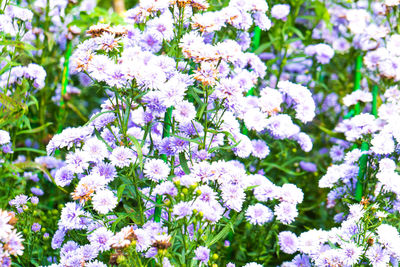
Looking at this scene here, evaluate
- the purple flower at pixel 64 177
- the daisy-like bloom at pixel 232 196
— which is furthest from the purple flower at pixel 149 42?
the daisy-like bloom at pixel 232 196

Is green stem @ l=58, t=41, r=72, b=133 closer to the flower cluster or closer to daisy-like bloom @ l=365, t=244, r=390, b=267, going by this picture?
the flower cluster

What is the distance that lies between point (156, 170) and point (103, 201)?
253mm

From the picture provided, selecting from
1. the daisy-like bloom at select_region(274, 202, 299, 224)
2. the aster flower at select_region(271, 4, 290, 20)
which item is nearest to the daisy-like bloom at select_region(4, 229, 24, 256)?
the daisy-like bloom at select_region(274, 202, 299, 224)

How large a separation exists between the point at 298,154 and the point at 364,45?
0.89 meters

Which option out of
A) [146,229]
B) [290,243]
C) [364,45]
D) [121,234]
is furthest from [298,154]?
[121,234]

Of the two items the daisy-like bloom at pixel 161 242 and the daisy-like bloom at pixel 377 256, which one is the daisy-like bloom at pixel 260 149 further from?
the daisy-like bloom at pixel 161 242

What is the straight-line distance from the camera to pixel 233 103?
2152 mm

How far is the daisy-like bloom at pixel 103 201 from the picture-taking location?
6.52ft

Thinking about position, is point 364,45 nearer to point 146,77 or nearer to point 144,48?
point 144,48

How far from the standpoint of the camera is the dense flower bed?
6.65 ft

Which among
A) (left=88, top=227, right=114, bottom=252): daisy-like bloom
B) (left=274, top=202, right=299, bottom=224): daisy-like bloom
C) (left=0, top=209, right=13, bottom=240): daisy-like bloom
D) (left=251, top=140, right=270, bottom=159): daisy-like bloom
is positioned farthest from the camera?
(left=251, top=140, right=270, bottom=159): daisy-like bloom

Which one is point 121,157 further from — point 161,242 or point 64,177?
point 161,242

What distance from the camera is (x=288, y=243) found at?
2.57 meters

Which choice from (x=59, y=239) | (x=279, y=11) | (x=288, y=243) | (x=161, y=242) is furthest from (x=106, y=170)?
(x=279, y=11)
